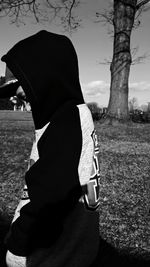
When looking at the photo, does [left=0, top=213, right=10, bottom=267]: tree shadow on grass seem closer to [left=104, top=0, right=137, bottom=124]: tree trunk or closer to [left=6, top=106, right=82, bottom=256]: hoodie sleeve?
[left=6, top=106, right=82, bottom=256]: hoodie sleeve

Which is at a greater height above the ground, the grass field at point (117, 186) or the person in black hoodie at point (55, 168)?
A: the person in black hoodie at point (55, 168)

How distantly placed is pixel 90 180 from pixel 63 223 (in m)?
0.28

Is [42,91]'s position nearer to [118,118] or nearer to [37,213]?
[37,213]

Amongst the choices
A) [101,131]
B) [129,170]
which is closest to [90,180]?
[129,170]

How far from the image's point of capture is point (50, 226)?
1.86 metres

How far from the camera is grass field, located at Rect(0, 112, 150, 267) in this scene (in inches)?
216

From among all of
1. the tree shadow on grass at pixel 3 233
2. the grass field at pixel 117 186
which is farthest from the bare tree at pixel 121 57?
the tree shadow on grass at pixel 3 233

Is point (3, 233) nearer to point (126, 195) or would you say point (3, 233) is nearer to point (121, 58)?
point (126, 195)

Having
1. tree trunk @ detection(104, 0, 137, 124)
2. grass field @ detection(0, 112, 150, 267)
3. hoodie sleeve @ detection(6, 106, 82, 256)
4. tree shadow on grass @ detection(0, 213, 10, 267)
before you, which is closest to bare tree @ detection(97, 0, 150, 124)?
tree trunk @ detection(104, 0, 137, 124)

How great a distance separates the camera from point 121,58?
17.7 metres

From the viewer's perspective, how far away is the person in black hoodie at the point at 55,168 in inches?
70.6

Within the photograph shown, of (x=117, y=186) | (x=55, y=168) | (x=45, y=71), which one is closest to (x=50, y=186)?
(x=55, y=168)

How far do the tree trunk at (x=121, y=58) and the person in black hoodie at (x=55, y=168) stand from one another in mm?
15392

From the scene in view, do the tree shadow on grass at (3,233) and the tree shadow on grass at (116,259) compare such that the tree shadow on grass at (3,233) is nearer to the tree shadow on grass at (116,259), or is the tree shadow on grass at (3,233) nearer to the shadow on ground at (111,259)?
the shadow on ground at (111,259)
